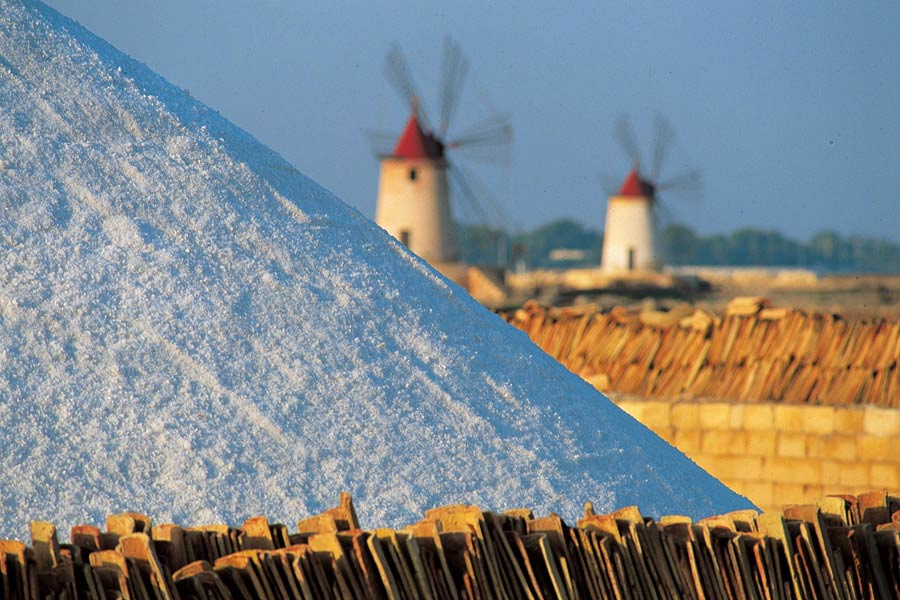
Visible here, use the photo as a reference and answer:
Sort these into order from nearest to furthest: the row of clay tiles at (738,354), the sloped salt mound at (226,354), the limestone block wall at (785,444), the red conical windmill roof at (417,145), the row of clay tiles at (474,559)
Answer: the row of clay tiles at (474,559), the sloped salt mound at (226,354), the limestone block wall at (785,444), the row of clay tiles at (738,354), the red conical windmill roof at (417,145)

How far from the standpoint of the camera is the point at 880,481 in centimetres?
478

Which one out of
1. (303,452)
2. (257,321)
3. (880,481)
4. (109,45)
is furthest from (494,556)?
(880,481)

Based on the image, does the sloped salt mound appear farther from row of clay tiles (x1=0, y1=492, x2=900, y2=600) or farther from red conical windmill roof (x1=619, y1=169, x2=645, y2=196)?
red conical windmill roof (x1=619, y1=169, x2=645, y2=196)

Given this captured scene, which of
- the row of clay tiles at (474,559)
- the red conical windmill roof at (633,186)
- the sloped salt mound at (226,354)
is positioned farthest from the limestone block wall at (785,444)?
the red conical windmill roof at (633,186)

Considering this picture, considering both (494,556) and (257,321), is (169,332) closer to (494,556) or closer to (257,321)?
(257,321)

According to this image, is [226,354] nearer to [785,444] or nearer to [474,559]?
[474,559]

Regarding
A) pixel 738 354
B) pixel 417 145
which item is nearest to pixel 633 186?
pixel 417 145

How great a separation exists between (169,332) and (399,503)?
726mm

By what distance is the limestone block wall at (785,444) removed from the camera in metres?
4.78

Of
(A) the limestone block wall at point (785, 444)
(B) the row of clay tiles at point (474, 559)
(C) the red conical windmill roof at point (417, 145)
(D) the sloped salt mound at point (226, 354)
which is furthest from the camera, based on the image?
(C) the red conical windmill roof at point (417, 145)

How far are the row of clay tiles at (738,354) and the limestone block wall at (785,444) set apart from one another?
8.0 inches

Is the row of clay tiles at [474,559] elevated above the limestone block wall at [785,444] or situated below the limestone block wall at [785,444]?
below

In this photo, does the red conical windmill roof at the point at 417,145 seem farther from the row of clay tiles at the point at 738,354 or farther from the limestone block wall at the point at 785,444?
the limestone block wall at the point at 785,444

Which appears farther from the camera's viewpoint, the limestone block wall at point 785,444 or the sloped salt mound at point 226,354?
the limestone block wall at point 785,444
